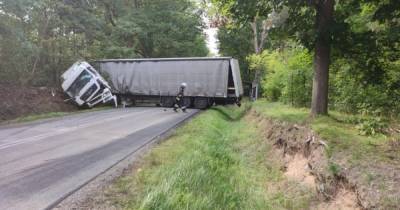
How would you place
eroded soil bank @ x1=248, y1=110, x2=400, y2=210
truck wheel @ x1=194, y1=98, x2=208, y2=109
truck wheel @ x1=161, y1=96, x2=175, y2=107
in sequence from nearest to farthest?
eroded soil bank @ x1=248, y1=110, x2=400, y2=210
truck wheel @ x1=194, y1=98, x2=208, y2=109
truck wheel @ x1=161, y1=96, x2=175, y2=107

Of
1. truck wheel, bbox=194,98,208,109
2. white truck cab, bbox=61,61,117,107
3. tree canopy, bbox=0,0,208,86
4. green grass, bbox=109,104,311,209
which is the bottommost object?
green grass, bbox=109,104,311,209

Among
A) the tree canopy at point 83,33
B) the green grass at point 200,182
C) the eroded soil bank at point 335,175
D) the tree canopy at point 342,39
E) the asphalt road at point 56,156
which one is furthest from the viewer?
the tree canopy at point 83,33

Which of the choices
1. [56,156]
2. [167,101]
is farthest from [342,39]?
[167,101]

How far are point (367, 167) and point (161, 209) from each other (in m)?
3.45

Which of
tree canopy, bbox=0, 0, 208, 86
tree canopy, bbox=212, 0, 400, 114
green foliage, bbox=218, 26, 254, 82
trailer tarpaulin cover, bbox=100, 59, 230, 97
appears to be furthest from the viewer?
green foliage, bbox=218, 26, 254, 82

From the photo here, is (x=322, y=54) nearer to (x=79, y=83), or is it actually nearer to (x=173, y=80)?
(x=173, y=80)

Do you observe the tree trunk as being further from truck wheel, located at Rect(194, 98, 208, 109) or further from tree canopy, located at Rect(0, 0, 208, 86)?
truck wheel, located at Rect(194, 98, 208, 109)

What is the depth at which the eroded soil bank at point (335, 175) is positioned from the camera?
5.69 meters

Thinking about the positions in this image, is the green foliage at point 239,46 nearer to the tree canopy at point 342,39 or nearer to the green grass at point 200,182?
the tree canopy at point 342,39

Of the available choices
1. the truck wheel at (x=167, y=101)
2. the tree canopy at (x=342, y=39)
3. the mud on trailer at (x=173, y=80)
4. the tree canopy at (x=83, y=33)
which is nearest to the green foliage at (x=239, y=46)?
the tree canopy at (x=83, y=33)

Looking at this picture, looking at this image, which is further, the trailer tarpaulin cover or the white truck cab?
the trailer tarpaulin cover

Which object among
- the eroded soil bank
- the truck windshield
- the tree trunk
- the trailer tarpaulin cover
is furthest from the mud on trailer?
the eroded soil bank

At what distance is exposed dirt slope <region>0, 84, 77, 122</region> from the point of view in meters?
19.4

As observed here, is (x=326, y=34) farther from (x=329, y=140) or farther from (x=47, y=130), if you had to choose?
(x=47, y=130)
